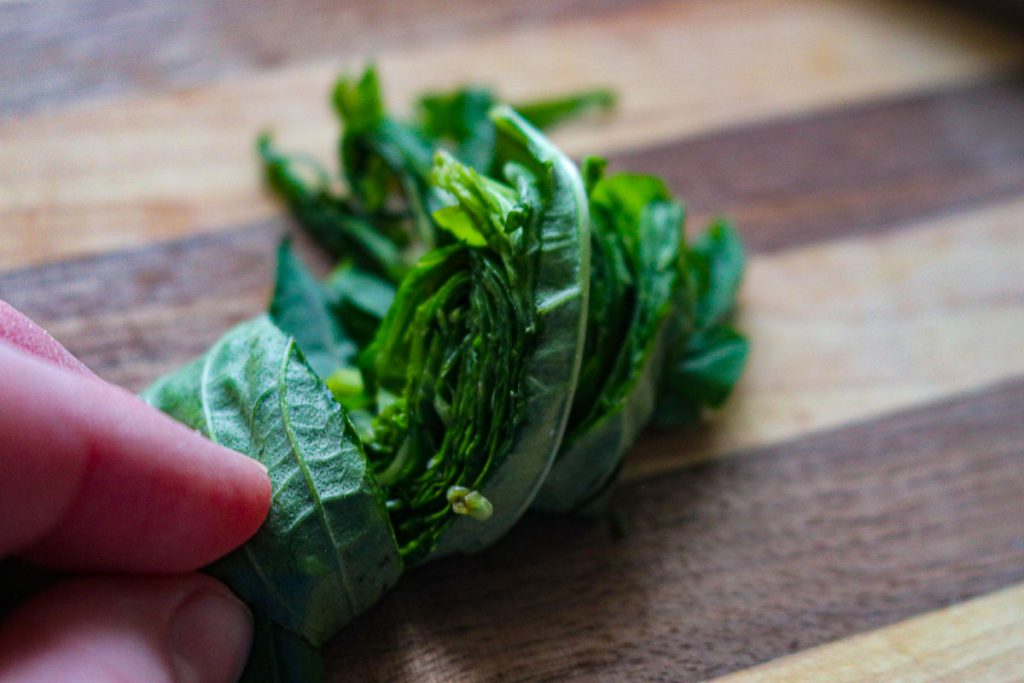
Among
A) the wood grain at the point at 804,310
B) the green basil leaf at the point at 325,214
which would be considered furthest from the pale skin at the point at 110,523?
the green basil leaf at the point at 325,214

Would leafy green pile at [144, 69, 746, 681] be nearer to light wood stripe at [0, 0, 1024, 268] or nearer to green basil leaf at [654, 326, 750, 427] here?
green basil leaf at [654, 326, 750, 427]

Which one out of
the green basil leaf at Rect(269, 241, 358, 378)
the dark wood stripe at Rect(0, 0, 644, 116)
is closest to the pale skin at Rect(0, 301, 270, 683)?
the green basil leaf at Rect(269, 241, 358, 378)

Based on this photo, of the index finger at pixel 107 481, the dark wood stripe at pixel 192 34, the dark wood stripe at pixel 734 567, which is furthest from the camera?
the dark wood stripe at pixel 192 34

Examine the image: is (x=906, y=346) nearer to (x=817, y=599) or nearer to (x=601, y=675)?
(x=817, y=599)

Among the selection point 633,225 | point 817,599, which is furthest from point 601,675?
point 633,225

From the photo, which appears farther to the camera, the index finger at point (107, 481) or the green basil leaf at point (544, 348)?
the green basil leaf at point (544, 348)

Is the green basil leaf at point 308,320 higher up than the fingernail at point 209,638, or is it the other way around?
the green basil leaf at point 308,320

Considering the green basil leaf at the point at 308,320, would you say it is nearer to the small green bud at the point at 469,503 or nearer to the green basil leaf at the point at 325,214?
the green basil leaf at the point at 325,214
